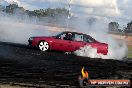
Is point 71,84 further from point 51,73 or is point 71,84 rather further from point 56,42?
point 56,42

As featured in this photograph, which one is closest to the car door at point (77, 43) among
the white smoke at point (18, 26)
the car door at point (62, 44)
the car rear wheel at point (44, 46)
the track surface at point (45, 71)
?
the car door at point (62, 44)

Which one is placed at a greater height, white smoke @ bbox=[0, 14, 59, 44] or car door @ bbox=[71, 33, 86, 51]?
white smoke @ bbox=[0, 14, 59, 44]

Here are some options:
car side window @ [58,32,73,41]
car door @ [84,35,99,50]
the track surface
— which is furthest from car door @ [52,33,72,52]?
the track surface

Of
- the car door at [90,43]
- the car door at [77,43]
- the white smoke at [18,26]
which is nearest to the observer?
the car door at [77,43]

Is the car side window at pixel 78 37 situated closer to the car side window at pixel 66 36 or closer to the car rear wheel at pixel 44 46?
the car side window at pixel 66 36

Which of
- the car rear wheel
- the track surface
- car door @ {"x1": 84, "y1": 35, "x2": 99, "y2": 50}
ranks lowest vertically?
the track surface

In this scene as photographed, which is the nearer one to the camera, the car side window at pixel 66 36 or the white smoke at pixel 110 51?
the white smoke at pixel 110 51

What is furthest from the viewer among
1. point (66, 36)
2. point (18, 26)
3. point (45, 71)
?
point (18, 26)

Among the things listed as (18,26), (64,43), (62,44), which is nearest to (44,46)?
(62,44)

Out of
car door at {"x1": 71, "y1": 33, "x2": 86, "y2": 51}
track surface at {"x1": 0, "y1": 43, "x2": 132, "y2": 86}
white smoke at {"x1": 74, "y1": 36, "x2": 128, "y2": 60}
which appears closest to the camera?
track surface at {"x1": 0, "y1": 43, "x2": 132, "y2": 86}

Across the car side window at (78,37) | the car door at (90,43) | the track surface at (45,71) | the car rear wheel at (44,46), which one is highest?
the car side window at (78,37)

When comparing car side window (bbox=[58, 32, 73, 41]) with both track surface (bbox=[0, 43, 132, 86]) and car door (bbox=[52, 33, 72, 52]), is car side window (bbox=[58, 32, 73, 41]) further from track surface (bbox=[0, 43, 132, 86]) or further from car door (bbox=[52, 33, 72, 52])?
track surface (bbox=[0, 43, 132, 86])

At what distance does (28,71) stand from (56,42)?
878 cm

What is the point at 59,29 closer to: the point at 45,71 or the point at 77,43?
the point at 77,43
